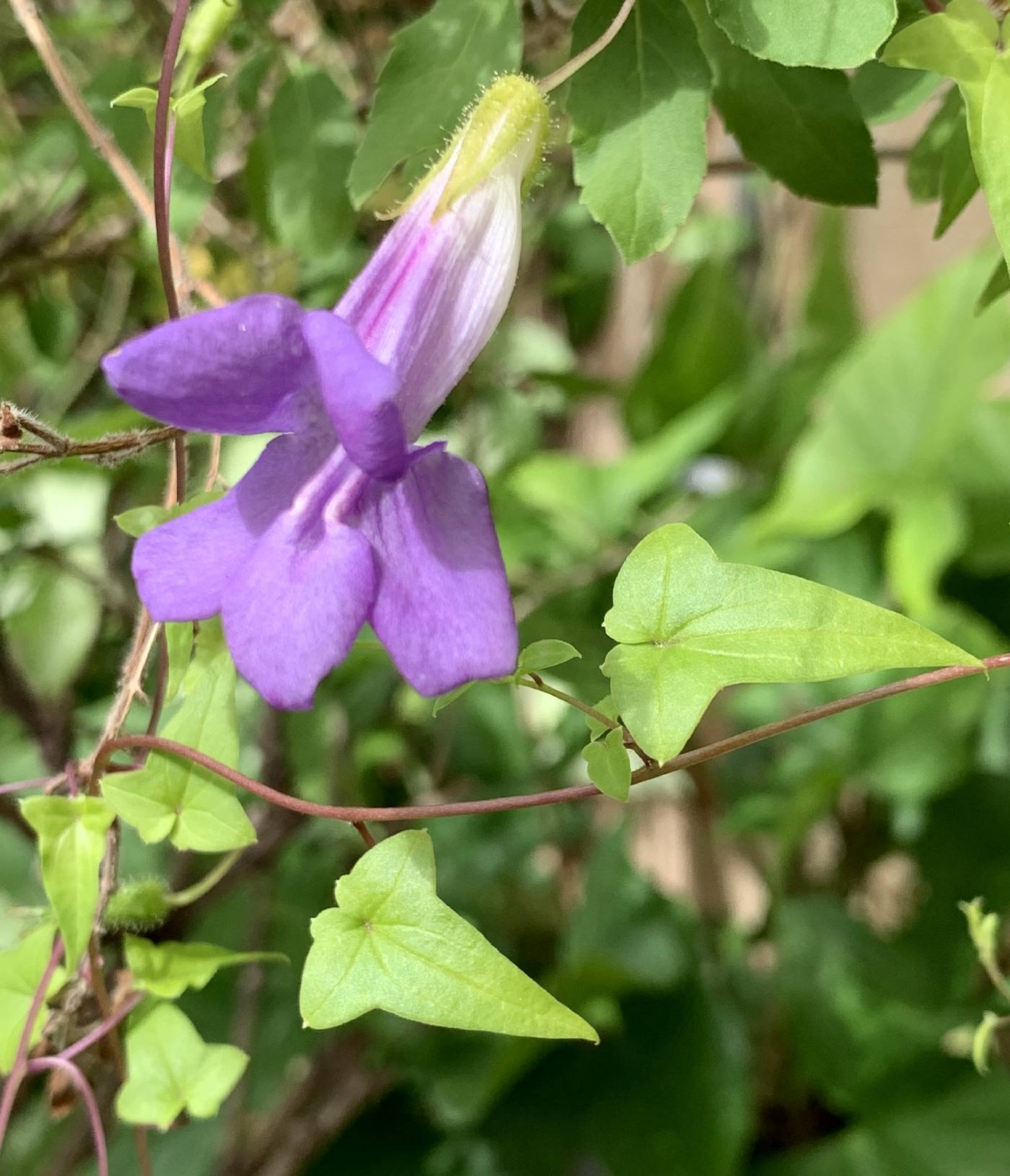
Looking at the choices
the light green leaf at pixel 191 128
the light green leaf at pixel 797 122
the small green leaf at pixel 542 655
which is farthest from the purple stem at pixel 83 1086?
the light green leaf at pixel 797 122

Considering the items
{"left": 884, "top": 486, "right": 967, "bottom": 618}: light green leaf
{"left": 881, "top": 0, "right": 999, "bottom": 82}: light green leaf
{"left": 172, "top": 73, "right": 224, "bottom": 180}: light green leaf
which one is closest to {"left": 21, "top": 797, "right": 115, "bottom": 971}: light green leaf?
{"left": 172, "top": 73, "right": 224, "bottom": 180}: light green leaf

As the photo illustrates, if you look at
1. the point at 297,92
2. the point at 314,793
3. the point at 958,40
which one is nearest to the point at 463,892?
the point at 314,793

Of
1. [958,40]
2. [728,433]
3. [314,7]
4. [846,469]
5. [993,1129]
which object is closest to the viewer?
[958,40]

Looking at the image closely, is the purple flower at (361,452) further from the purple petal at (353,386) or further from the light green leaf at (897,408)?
the light green leaf at (897,408)

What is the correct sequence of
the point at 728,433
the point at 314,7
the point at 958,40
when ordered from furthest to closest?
the point at 728,433, the point at 314,7, the point at 958,40

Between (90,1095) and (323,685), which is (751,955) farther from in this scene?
(90,1095)

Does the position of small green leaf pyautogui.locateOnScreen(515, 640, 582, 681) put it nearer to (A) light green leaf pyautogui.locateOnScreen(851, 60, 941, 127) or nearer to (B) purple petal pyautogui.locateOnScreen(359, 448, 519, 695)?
(B) purple petal pyautogui.locateOnScreen(359, 448, 519, 695)

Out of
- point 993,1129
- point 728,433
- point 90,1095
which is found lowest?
point 993,1129

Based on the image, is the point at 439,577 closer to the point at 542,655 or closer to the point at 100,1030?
the point at 542,655
